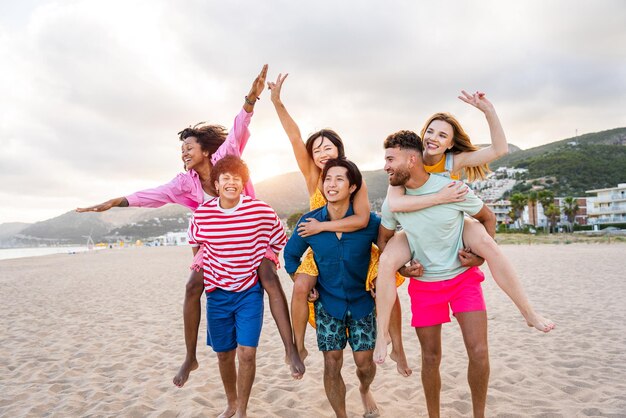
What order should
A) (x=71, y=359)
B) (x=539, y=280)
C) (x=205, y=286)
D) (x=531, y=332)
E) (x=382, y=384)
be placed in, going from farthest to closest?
(x=539, y=280) → (x=531, y=332) → (x=71, y=359) → (x=382, y=384) → (x=205, y=286)

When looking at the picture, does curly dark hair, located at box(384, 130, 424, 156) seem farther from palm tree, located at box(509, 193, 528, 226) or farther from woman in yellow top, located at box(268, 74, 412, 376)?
palm tree, located at box(509, 193, 528, 226)

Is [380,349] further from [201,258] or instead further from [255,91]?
[255,91]

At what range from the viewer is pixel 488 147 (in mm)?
3615

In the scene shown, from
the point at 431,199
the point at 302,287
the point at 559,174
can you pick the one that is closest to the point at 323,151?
the point at 431,199

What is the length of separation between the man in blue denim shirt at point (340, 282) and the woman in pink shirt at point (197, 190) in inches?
15.9

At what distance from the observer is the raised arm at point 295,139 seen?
406cm

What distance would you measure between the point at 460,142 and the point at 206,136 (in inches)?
97.9

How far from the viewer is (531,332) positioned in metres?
8.30

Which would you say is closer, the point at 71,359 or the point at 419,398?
the point at 419,398

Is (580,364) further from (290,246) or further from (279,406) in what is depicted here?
(290,246)

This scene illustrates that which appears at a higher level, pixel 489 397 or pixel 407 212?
pixel 407 212

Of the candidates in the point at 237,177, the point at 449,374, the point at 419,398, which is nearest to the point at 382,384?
Result: the point at 419,398

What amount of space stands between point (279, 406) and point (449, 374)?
2463mm

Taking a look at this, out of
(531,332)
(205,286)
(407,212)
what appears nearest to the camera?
(407,212)
